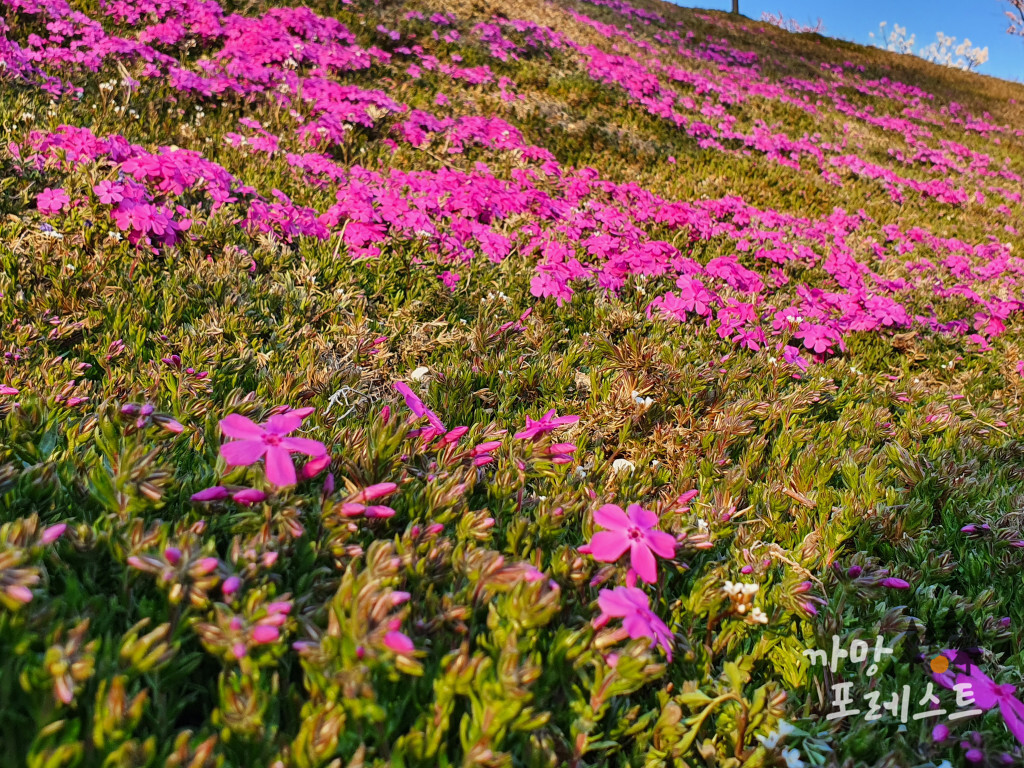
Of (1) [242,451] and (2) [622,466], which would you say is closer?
(1) [242,451]

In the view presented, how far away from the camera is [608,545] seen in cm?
139

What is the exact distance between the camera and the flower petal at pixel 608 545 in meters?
1.36

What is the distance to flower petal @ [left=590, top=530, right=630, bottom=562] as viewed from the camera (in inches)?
53.6

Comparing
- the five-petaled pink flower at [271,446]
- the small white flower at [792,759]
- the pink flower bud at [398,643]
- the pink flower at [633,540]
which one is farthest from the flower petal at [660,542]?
the five-petaled pink flower at [271,446]

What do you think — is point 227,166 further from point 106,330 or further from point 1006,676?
point 1006,676

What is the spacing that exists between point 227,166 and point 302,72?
143 inches

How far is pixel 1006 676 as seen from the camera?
165cm

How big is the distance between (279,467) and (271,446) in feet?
0.22

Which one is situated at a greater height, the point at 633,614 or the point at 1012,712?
the point at 633,614

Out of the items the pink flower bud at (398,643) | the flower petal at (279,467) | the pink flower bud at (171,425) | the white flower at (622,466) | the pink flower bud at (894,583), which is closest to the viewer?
the pink flower bud at (398,643)

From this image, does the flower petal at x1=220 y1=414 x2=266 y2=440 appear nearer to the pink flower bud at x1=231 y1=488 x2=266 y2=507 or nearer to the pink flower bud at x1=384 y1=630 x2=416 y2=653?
the pink flower bud at x1=231 y1=488 x2=266 y2=507

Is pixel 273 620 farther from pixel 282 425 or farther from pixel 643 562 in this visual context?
pixel 643 562

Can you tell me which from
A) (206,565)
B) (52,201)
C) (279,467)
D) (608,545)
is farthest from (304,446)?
(52,201)

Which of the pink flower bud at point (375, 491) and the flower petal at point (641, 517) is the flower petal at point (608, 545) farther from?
the pink flower bud at point (375, 491)
